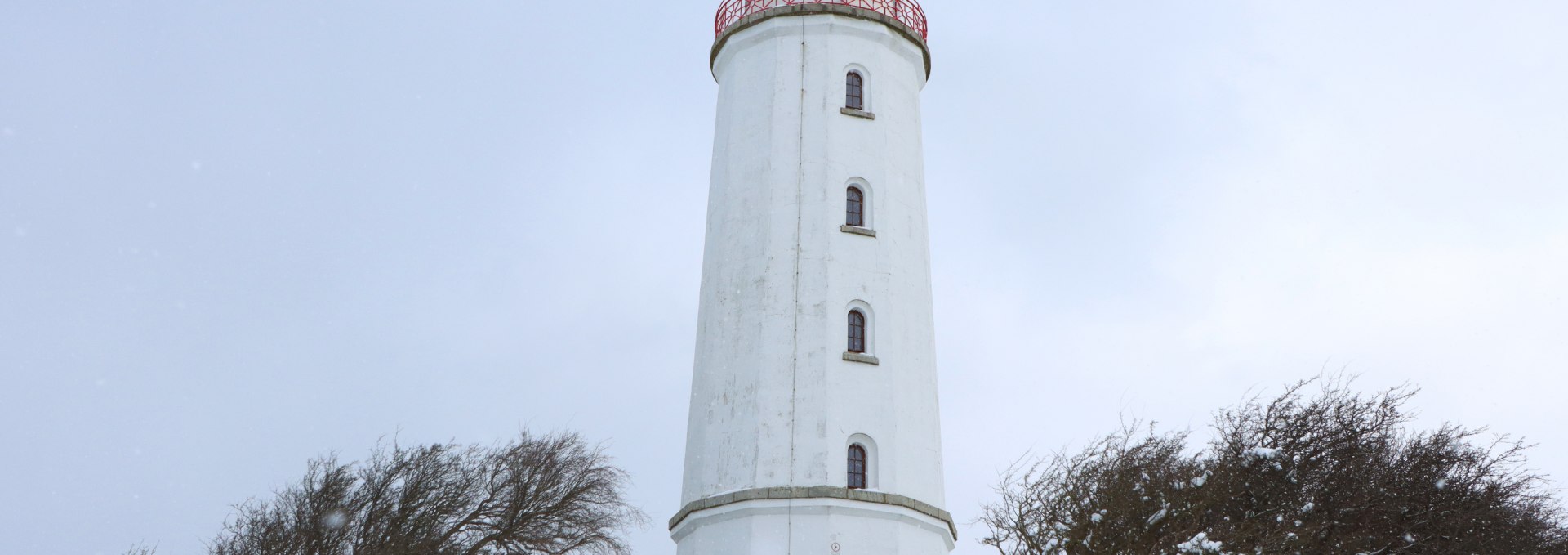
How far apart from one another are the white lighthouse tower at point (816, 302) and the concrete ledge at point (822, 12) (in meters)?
0.04

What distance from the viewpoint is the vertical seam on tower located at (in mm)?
24656

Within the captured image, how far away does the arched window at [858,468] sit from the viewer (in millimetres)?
25250

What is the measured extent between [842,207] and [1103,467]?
10.4m

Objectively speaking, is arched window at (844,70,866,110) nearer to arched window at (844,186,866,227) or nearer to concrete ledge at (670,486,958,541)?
arched window at (844,186,866,227)

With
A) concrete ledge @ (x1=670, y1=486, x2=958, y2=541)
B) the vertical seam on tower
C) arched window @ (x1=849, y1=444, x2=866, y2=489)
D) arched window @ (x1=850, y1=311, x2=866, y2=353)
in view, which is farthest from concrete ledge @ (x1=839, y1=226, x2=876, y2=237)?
concrete ledge @ (x1=670, y1=486, x2=958, y2=541)

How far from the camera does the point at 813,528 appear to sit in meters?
24.6

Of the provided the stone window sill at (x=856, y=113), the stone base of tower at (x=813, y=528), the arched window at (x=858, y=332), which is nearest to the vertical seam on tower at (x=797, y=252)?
the stone base of tower at (x=813, y=528)

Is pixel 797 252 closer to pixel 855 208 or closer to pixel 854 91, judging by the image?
pixel 855 208

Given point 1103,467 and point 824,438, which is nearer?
point 824,438

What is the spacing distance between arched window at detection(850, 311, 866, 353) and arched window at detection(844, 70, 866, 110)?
4.55 meters

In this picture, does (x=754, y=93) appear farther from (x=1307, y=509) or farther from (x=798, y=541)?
(x=1307, y=509)

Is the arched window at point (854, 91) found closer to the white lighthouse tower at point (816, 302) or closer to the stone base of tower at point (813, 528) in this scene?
the white lighthouse tower at point (816, 302)

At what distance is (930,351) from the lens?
27.2m

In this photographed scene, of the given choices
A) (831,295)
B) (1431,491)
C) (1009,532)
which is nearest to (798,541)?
(831,295)
